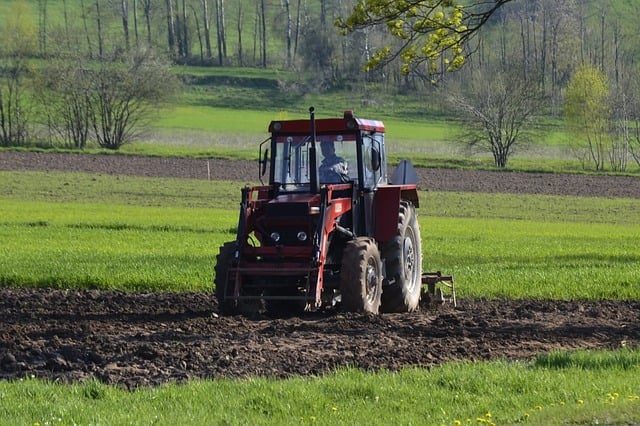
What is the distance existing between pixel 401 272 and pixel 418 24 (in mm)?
4734

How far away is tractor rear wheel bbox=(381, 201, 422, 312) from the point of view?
1507 centimetres

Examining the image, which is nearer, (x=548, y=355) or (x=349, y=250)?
(x=548, y=355)

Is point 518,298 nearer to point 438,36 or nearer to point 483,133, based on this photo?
point 438,36

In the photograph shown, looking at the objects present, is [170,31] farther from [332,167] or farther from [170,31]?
[332,167]

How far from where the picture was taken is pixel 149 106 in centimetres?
6644

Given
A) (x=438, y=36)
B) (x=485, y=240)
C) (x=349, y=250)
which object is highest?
(x=438, y=36)

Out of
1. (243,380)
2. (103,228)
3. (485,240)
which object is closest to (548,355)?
(243,380)

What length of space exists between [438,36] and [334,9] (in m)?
114

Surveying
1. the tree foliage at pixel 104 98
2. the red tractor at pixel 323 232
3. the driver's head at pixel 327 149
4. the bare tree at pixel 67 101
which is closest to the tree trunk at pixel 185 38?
the bare tree at pixel 67 101

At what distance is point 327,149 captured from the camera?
49.5 feet

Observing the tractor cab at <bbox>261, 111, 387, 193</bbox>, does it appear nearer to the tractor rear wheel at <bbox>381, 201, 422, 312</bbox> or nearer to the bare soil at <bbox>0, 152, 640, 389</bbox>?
the tractor rear wheel at <bbox>381, 201, 422, 312</bbox>

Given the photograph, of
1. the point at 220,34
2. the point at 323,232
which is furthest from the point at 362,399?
the point at 220,34

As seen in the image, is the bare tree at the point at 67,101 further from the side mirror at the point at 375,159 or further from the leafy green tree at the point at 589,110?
the side mirror at the point at 375,159

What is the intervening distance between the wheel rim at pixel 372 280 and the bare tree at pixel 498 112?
160 feet
